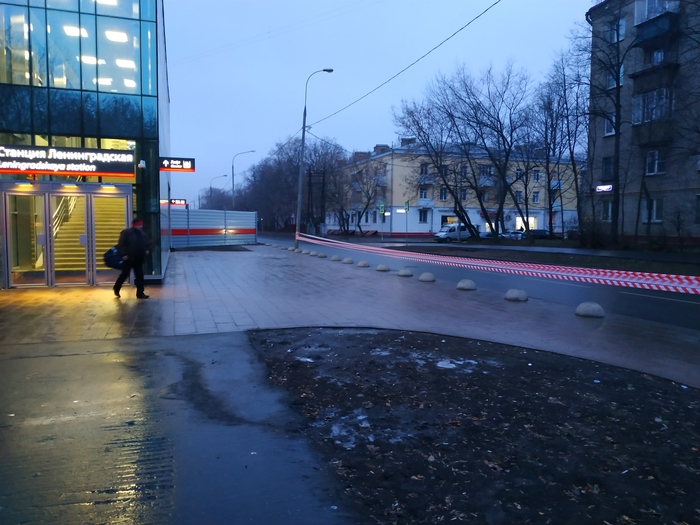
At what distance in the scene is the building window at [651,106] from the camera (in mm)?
29219

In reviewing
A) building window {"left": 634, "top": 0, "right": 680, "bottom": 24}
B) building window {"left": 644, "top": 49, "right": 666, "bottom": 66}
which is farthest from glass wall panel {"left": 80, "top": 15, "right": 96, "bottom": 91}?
building window {"left": 634, "top": 0, "right": 680, "bottom": 24}

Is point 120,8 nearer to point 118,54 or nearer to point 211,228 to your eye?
point 118,54

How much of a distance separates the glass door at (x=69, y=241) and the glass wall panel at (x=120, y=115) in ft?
6.57

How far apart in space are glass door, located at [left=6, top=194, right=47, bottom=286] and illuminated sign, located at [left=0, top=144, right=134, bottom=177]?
2.97ft

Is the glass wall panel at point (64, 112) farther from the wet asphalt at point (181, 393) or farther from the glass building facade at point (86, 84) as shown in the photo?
the wet asphalt at point (181, 393)

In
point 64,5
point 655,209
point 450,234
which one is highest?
point 64,5

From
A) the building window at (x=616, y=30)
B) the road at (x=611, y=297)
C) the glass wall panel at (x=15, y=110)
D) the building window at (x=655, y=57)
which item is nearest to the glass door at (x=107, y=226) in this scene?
the glass wall panel at (x=15, y=110)

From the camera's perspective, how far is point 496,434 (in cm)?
473

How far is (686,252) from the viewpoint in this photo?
25.7 meters

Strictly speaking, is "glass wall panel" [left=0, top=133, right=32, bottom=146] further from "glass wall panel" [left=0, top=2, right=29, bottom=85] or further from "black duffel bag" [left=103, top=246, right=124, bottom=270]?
"black duffel bag" [left=103, top=246, right=124, bottom=270]

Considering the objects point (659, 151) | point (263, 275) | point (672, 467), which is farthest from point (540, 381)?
point (659, 151)

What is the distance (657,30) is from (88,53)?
29.2m

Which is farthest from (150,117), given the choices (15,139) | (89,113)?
(15,139)

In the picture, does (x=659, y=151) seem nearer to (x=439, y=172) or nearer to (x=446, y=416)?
(x=439, y=172)
